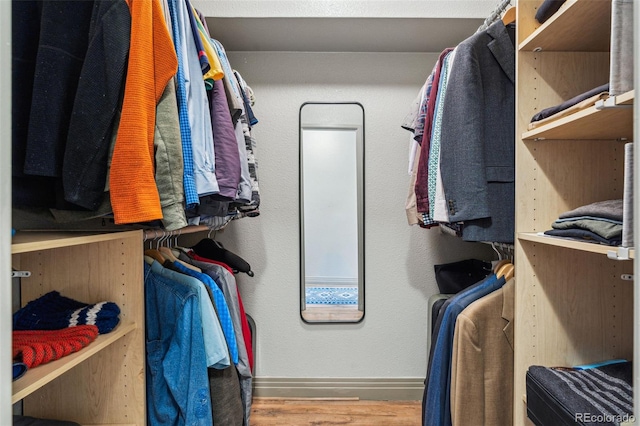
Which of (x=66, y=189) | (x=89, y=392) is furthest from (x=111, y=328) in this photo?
(x=66, y=189)

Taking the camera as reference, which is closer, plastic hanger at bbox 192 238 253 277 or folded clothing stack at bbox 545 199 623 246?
folded clothing stack at bbox 545 199 623 246

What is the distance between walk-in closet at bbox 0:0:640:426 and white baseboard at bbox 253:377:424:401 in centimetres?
6

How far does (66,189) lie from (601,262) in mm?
1432

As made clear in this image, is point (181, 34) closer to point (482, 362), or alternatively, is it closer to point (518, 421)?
point (482, 362)

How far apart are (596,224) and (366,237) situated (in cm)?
149

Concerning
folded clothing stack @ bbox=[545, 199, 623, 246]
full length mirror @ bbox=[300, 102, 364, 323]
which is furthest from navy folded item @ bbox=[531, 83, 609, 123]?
full length mirror @ bbox=[300, 102, 364, 323]

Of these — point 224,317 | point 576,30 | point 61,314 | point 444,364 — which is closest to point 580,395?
point 444,364

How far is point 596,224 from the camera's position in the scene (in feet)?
2.91

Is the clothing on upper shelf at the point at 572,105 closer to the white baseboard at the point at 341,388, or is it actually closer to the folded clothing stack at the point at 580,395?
the folded clothing stack at the point at 580,395

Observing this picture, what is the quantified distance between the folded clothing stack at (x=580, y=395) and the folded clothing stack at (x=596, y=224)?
0.36 meters

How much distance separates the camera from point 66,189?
83 centimetres

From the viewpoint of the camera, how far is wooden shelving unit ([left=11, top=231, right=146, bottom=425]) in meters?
1.15

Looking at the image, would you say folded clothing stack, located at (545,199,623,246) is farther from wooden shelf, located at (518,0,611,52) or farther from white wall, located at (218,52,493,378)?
white wall, located at (218,52,493,378)

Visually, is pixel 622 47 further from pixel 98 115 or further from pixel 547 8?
pixel 98 115
